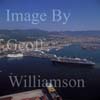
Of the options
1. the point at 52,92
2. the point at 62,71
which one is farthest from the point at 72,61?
the point at 52,92

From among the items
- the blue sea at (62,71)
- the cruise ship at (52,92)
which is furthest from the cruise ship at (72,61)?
the cruise ship at (52,92)

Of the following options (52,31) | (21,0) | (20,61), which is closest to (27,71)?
(20,61)

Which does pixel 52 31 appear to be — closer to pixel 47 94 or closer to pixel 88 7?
pixel 88 7

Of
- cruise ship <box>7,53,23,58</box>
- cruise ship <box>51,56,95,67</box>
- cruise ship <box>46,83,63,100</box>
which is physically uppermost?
cruise ship <box>7,53,23,58</box>

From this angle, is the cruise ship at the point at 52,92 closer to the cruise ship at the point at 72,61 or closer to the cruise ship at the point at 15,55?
the cruise ship at the point at 72,61

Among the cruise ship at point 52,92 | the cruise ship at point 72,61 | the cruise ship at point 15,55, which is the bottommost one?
the cruise ship at point 52,92

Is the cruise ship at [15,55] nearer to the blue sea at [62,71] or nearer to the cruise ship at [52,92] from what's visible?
the blue sea at [62,71]

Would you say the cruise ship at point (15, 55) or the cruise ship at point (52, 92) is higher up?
the cruise ship at point (15, 55)

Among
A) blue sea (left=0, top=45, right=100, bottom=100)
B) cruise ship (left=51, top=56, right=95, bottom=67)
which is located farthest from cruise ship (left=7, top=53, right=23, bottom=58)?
cruise ship (left=51, top=56, right=95, bottom=67)

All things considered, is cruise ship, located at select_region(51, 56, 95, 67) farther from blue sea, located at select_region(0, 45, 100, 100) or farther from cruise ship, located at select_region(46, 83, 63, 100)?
cruise ship, located at select_region(46, 83, 63, 100)
